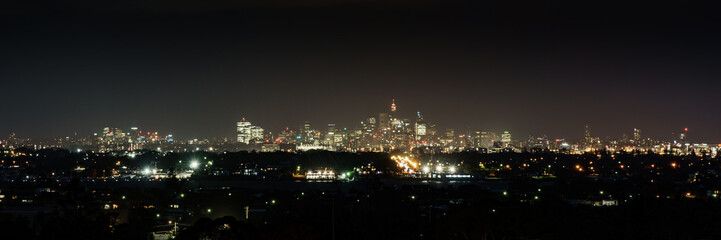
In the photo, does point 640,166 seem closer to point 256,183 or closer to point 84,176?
point 256,183

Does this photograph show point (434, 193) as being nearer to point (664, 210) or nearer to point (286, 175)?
point (664, 210)

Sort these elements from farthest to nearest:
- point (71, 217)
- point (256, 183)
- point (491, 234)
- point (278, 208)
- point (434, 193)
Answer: point (256, 183) < point (434, 193) < point (278, 208) < point (491, 234) < point (71, 217)

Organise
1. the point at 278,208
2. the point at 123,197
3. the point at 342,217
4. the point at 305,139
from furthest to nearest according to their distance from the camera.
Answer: the point at 305,139
the point at 123,197
the point at 278,208
the point at 342,217

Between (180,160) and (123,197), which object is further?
(180,160)

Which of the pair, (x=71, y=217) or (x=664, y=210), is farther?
(x=664, y=210)

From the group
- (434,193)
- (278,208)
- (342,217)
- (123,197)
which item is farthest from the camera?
(434,193)

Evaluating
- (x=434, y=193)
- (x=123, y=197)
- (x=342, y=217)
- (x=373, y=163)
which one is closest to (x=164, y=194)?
(x=123, y=197)

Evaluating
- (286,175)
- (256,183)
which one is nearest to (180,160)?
(286,175)

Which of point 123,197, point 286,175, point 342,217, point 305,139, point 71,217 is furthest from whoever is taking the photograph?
point 305,139
